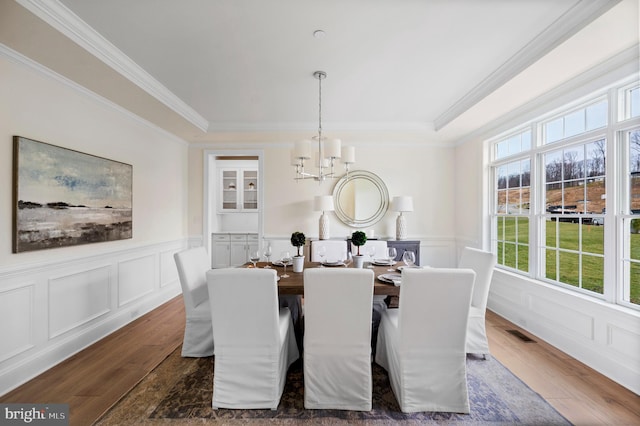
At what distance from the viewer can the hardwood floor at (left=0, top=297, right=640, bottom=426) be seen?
1923 mm

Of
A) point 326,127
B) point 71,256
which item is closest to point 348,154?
point 326,127

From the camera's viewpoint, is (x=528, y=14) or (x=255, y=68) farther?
(x=255, y=68)

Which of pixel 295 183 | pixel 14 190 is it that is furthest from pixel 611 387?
pixel 14 190

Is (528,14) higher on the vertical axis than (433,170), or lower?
higher

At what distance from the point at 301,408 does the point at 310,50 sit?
2.71m

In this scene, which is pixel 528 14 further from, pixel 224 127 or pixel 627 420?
pixel 224 127

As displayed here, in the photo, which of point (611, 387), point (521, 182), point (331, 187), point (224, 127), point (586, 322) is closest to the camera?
point (611, 387)

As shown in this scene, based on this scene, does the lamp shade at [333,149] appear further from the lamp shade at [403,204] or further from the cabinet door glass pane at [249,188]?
the cabinet door glass pane at [249,188]

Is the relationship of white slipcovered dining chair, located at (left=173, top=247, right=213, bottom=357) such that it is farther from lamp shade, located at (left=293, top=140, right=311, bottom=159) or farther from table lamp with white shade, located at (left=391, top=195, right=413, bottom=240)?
table lamp with white shade, located at (left=391, top=195, right=413, bottom=240)

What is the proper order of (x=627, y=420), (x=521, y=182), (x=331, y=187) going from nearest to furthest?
(x=627, y=420) → (x=521, y=182) → (x=331, y=187)

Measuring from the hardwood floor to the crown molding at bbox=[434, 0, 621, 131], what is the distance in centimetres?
252

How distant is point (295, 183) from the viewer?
4.96 m

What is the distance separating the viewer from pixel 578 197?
2.77m

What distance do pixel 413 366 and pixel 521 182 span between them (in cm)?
285
